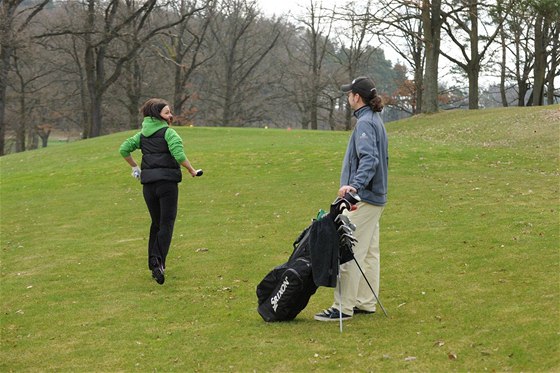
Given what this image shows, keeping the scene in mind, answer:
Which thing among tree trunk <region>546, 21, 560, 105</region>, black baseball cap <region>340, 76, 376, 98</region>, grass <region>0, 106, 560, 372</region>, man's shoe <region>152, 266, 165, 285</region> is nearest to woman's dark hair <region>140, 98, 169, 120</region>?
man's shoe <region>152, 266, 165, 285</region>

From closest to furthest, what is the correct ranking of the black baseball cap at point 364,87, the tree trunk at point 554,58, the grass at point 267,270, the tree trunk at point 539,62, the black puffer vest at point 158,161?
the grass at point 267,270
the black baseball cap at point 364,87
the black puffer vest at point 158,161
the tree trunk at point 539,62
the tree trunk at point 554,58

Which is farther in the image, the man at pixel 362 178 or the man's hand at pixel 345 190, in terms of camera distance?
Result: the man at pixel 362 178

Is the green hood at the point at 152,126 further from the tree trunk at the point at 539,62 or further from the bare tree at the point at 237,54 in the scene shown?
the bare tree at the point at 237,54

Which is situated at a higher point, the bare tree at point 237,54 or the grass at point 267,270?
the bare tree at point 237,54

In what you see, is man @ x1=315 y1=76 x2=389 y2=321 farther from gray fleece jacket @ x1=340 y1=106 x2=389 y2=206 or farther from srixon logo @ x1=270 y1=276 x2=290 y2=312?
srixon logo @ x1=270 y1=276 x2=290 y2=312

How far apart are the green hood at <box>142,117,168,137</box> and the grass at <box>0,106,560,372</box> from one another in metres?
1.92

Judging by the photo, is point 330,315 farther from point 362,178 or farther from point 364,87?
point 364,87

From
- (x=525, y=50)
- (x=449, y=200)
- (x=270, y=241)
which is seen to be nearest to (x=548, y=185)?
(x=449, y=200)

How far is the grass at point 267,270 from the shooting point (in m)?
6.11

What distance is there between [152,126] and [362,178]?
3276 millimetres

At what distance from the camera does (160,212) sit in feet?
29.8

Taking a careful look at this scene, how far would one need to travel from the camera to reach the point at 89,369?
614cm

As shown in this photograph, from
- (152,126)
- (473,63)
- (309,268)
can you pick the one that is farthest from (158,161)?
(473,63)

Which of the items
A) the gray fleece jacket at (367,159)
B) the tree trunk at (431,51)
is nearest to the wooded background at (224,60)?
the tree trunk at (431,51)
